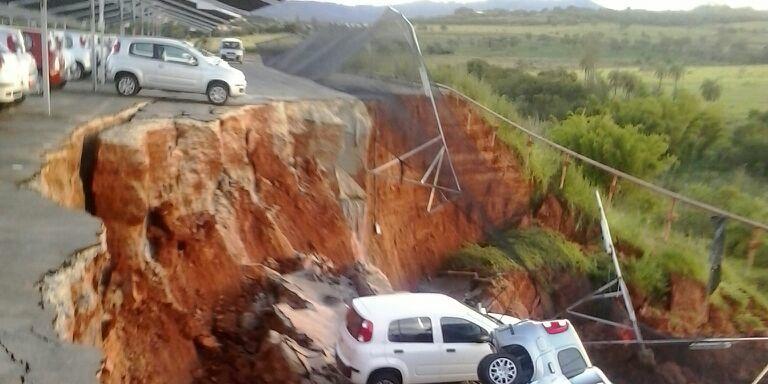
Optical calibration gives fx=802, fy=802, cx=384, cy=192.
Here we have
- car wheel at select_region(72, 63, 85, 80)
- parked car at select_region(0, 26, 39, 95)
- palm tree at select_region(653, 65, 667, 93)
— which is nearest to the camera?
parked car at select_region(0, 26, 39, 95)

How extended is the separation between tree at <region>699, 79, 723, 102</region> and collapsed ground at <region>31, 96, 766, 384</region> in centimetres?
3150

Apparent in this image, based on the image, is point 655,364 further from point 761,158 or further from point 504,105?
point 761,158

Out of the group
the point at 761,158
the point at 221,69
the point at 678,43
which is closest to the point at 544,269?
the point at 221,69

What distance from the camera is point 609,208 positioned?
25.4 m

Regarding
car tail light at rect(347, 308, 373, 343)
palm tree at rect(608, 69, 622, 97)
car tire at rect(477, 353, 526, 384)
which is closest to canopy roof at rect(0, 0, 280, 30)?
car tail light at rect(347, 308, 373, 343)

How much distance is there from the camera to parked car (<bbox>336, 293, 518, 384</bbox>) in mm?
10570

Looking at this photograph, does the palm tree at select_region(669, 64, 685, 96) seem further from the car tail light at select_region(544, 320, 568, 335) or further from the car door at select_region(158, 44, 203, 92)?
the car tail light at select_region(544, 320, 568, 335)

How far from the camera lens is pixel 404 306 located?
11141 mm

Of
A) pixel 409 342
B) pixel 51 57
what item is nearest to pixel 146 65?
pixel 51 57

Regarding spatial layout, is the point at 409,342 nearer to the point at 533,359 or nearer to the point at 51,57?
the point at 533,359

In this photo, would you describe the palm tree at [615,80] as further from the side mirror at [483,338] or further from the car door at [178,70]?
the side mirror at [483,338]

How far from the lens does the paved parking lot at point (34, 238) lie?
16.9 ft

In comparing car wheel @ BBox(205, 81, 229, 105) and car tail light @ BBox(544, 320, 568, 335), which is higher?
car wheel @ BBox(205, 81, 229, 105)

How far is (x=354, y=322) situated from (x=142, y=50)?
10.2 metres
